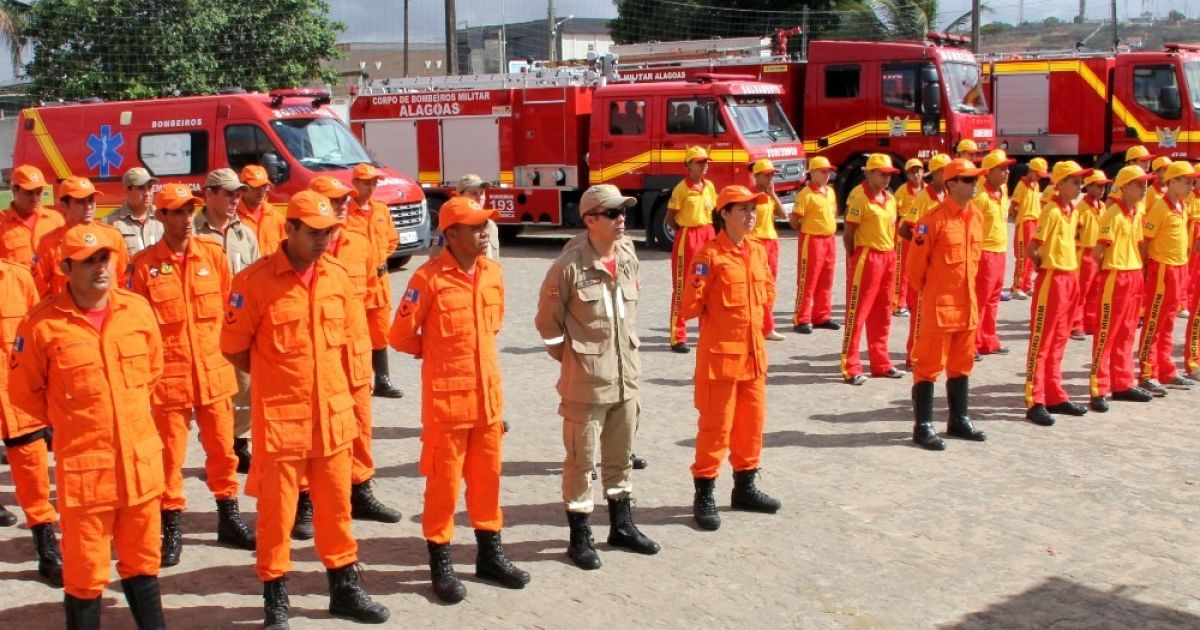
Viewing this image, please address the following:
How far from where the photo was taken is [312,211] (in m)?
4.99

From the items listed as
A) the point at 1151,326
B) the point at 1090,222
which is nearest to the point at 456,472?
the point at 1090,222

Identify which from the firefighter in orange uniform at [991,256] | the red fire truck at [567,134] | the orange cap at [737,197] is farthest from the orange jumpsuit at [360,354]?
the red fire truck at [567,134]

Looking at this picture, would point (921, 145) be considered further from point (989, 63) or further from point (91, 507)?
point (91, 507)

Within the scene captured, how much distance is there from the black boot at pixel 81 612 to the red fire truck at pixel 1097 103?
70.5ft

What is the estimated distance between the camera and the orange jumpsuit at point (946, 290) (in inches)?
312

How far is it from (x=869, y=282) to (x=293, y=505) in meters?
6.32

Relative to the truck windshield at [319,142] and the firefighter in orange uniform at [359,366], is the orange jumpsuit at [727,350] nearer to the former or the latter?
the firefighter in orange uniform at [359,366]

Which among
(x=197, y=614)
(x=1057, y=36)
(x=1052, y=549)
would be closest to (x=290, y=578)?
(x=197, y=614)

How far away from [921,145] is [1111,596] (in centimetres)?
1604

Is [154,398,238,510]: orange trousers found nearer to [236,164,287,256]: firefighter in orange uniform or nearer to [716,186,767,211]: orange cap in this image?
[236,164,287,256]: firefighter in orange uniform

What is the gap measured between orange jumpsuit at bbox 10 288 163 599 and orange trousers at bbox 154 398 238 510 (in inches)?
46.9

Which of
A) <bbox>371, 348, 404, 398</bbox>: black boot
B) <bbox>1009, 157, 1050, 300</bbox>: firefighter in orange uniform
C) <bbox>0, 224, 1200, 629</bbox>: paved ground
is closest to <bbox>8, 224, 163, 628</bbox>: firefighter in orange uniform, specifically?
<bbox>0, 224, 1200, 629</bbox>: paved ground

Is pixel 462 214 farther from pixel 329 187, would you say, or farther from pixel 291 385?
pixel 329 187

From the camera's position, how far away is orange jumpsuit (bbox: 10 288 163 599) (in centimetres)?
463
